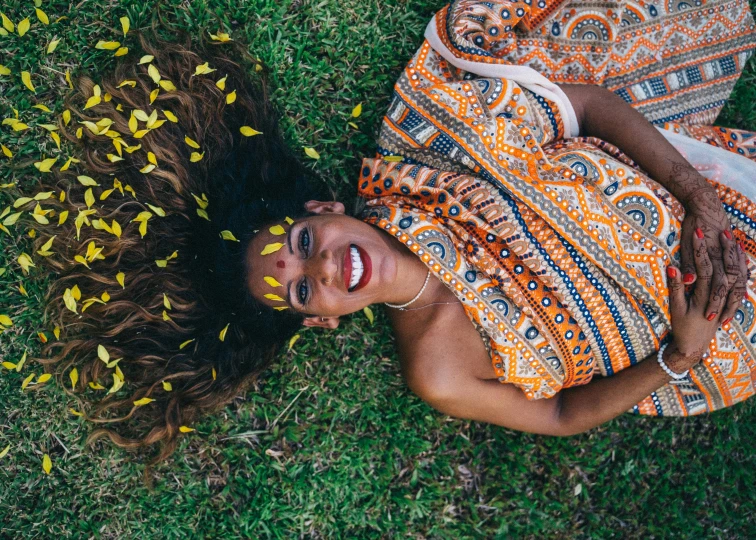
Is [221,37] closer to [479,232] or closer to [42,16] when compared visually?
[42,16]

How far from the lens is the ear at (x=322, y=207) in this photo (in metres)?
2.95

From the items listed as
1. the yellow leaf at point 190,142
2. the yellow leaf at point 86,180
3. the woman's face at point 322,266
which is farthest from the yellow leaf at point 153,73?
the woman's face at point 322,266

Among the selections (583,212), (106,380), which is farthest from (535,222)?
(106,380)

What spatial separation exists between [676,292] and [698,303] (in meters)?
0.13

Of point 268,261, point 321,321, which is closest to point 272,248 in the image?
point 268,261

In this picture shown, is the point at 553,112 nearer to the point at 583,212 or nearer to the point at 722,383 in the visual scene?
the point at 583,212

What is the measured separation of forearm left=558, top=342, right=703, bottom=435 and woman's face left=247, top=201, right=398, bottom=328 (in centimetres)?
137

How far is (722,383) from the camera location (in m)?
3.22

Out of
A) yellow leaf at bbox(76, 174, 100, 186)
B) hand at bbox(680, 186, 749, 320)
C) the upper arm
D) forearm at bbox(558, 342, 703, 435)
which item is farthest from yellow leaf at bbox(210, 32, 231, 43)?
forearm at bbox(558, 342, 703, 435)

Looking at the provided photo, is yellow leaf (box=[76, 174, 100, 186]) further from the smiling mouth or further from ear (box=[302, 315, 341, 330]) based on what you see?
the smiling mouth

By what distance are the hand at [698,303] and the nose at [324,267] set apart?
1.72m

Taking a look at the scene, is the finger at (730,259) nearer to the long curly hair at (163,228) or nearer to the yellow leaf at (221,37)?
the long curly hair at (163,228)

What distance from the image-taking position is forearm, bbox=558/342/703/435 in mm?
3094

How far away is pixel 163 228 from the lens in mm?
3037
